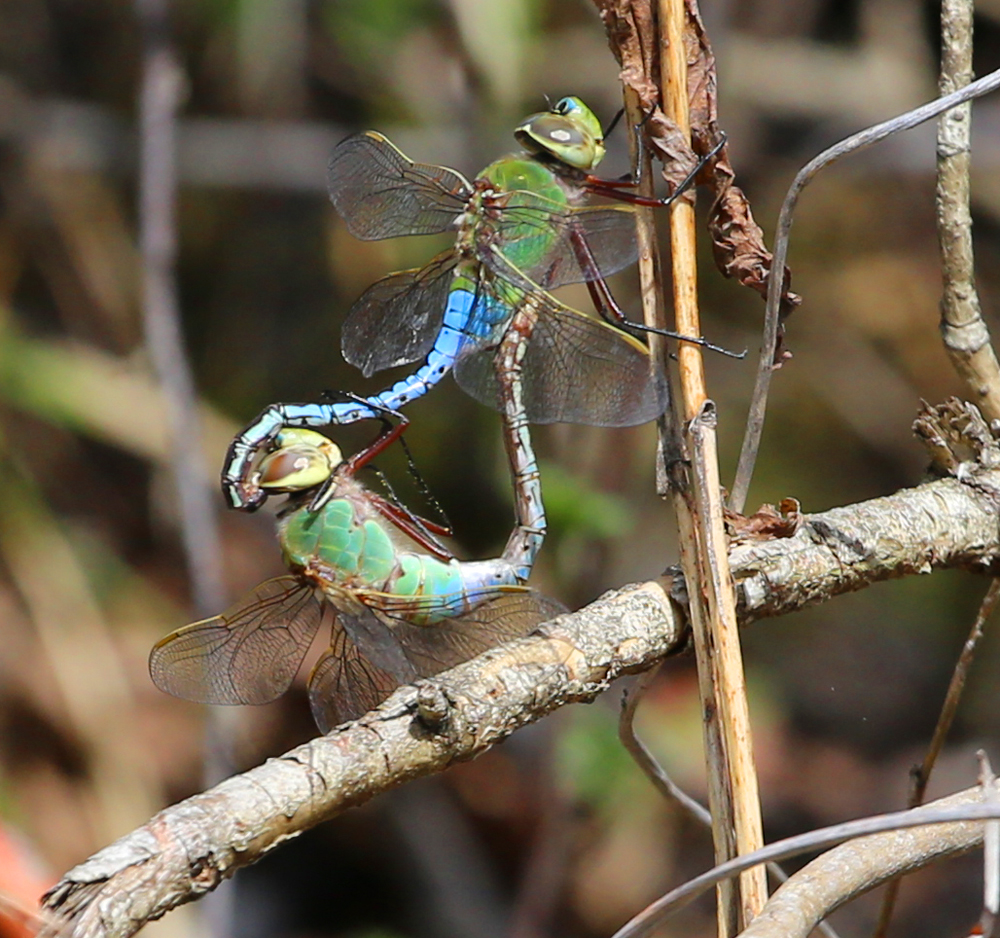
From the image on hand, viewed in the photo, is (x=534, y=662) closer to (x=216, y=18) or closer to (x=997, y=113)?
(x=216, y=18)

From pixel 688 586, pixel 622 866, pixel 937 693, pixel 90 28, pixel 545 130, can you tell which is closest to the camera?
pixel 688 586

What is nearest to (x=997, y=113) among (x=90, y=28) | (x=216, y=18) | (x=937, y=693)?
(x=937, y=693)

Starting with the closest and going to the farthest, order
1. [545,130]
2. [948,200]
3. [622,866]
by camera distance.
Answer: [948,200]
[545,130]
[622,866]

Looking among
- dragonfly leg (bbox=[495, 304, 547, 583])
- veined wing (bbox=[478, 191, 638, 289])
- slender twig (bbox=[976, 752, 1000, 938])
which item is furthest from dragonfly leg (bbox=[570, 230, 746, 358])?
slender twig (bbox=[976, 752, 1000, 938])

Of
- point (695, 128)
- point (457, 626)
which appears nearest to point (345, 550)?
point (457, 626)

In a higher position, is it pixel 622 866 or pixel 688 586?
pixel 688 586

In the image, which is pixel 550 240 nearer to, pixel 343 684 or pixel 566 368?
pixel 566 368

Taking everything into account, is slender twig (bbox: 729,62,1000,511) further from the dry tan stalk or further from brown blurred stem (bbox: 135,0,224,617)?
brown blurred stem (bbox: 135,0,224,617)

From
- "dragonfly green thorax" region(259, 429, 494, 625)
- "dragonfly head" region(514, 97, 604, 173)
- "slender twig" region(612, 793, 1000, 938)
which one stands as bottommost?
"slender twig" region(612, 793, 1000, 938)
